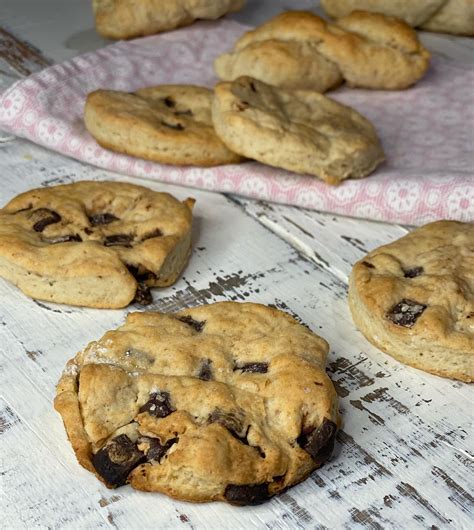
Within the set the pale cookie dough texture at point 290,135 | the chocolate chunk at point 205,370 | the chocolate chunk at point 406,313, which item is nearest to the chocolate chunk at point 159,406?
the chocolate chunk at point 205,370

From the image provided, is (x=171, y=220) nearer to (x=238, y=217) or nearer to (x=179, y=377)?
(x=238, y=217)

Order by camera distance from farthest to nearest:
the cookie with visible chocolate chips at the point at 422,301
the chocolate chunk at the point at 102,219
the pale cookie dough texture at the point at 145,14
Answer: the pale cookie dough texture at the point at 145,14 → the chocolate chunk at the point at 102,219 → the cookie with visible chocolate chips at the point at 422,301

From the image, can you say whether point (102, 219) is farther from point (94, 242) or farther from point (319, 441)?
point (319, 441)

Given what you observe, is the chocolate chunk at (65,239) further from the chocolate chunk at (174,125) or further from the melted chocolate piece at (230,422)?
the melted chocolate piece at (230,422)

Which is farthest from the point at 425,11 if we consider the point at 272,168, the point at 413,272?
the point at 413,272

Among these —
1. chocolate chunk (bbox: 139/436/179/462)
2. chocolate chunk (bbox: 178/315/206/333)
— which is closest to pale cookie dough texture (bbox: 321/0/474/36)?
chocolate chunk (bbox: 178/315/206/333)

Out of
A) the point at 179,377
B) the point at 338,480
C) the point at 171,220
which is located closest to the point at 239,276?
the point at 171,220

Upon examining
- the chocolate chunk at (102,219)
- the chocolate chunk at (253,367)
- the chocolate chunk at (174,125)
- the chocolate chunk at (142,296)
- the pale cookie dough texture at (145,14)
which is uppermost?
the pale cookie dough texture at (145,14)
